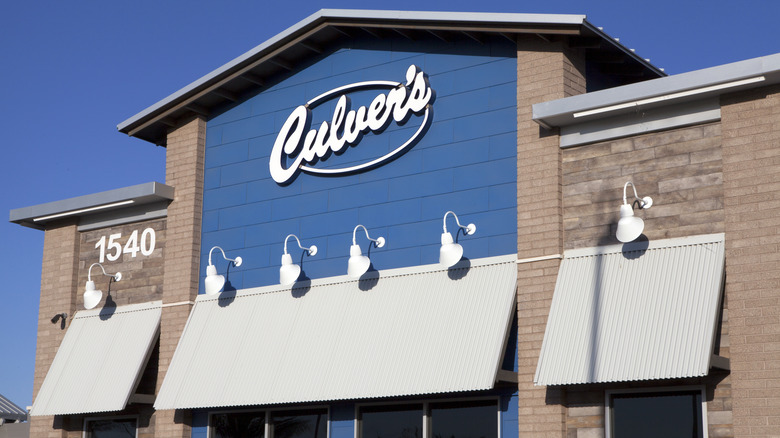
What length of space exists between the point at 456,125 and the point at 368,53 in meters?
2.40

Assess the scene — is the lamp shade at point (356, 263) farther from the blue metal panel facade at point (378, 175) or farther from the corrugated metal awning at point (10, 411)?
the corrugated metal awning at point (10, 411)

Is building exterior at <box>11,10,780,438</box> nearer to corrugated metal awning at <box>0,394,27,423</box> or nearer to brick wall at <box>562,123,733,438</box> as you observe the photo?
brick wall at <box>562,123,733,438</box>

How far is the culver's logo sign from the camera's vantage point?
16734 millimetres

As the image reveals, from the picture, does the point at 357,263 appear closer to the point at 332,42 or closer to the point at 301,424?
the point at 301,424

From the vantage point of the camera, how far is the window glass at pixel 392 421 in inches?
622

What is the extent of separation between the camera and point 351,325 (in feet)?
53.4

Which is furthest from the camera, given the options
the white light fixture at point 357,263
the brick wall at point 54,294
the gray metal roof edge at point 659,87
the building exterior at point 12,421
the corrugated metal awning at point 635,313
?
the building exterior at point 12,421

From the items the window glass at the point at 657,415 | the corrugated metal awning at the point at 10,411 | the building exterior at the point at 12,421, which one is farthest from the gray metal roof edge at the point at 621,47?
the corrugated metal awning at the point at 10,411

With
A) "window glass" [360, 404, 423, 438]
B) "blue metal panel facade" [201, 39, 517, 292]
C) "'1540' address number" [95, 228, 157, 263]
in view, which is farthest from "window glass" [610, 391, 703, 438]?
"'1540' address number" [95, 228, 157, 263]

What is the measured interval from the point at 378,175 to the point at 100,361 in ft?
21.7

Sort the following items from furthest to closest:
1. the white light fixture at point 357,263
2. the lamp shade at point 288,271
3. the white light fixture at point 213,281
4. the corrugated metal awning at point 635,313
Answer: the white light fixture at point 213,281 → the lamp shade at point 288,271 → the white light fixture at point 357,263 → the corrugated metal awning at point 635,313

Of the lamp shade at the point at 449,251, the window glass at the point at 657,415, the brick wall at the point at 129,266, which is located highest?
the brick wall at the point at 129,266

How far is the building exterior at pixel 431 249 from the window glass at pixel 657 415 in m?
0.03

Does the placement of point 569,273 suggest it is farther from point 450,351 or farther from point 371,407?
point 371,407
